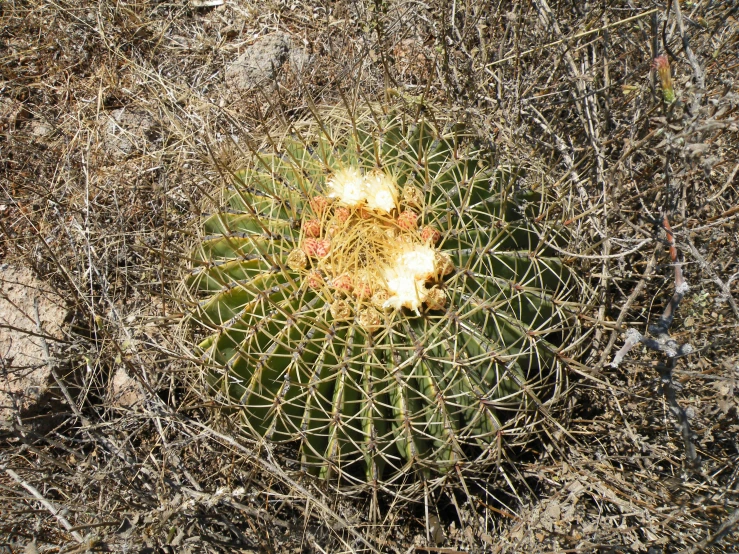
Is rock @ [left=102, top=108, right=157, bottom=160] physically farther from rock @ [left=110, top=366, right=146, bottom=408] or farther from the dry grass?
rock @ [left=110, top=366, right=146, bottom=408]

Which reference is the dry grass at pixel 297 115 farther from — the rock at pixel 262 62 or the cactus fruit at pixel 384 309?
the cactus fruit at pixel 384 309

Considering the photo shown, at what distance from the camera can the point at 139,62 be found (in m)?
4.21

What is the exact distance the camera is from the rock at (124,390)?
3283 mm

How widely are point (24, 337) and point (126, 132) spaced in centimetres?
136

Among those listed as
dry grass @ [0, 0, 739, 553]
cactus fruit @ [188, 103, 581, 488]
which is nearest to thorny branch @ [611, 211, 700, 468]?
dry grass @ [0, 0, 739, 553]

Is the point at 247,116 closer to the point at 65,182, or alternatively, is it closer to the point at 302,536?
the point at 65,182

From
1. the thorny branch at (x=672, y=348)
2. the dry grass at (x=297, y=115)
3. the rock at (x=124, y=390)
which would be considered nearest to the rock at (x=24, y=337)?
the dry grass at (x=297, y=115)

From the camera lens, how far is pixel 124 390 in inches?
131

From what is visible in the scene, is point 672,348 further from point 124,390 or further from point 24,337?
point 24,337

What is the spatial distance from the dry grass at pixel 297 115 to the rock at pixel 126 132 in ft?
0.06

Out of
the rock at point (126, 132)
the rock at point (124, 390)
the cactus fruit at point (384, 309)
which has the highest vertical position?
the cactus fruit at point (384, 309)

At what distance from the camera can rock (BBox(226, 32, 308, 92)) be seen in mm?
4070

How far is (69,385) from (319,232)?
1628mm

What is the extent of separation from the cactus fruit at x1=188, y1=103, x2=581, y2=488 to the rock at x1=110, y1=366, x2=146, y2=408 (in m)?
0.81
